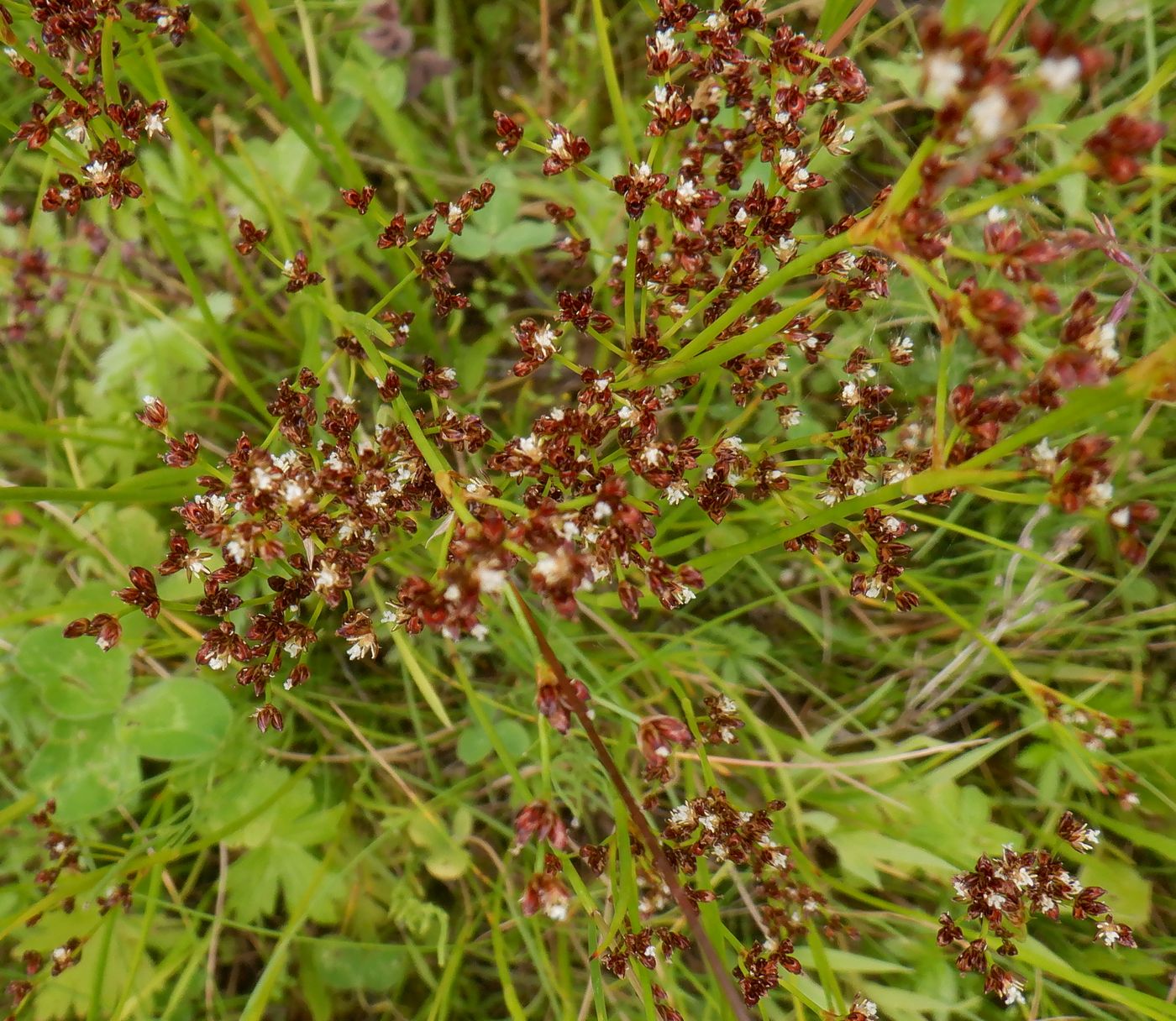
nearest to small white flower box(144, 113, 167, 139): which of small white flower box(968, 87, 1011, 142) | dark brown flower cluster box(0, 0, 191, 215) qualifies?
dark brown flower cluster box(0, 0, 191, 215)

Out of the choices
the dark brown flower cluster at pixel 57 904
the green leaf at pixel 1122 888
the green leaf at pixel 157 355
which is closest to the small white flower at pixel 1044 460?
the green leaf at pixel 1122 888

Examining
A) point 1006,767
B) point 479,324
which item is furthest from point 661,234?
point 1006,767

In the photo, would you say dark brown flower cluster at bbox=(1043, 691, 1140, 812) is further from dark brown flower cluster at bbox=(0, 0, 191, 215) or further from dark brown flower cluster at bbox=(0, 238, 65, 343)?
dark brown flower cluster at bbox=(0, 238, 65, 343)

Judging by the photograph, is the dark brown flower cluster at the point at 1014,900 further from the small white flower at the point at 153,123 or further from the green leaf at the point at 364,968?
the small white flower at the point at 153,123

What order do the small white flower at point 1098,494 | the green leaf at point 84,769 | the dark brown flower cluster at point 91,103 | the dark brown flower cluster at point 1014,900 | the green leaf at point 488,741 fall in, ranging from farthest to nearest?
the green leaf at point 488,741
the green leaf at point 84,769
the dark brown flower cluster at point 1014,900
the dark brown flower cluster at point 91,103
the small white flower at point 1098,494

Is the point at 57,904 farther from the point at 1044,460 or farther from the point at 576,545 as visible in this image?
the point at 1044,460
